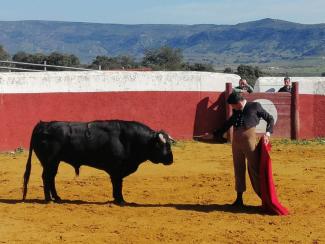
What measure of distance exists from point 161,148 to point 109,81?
298 inches

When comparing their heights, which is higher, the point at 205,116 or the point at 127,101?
the point at 127,101

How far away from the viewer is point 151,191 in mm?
9867

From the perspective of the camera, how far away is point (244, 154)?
829 cm

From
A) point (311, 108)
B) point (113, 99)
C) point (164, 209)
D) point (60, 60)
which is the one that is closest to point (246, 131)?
point (164, 209)

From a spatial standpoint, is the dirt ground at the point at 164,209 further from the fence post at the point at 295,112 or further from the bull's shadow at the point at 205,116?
the bull's shadow at the point at 205,116

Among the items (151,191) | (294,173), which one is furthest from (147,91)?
(151,191)

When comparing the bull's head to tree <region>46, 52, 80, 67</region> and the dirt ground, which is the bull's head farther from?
tree <region>46, 52, 80, 67</region>

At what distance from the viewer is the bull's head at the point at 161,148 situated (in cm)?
899

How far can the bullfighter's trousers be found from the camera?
8.16 meters

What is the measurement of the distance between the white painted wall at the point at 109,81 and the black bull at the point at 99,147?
20.8ft

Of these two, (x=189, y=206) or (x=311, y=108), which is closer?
(x=189, y=206)

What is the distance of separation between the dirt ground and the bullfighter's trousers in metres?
0.37

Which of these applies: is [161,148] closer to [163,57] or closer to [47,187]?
[47,187]

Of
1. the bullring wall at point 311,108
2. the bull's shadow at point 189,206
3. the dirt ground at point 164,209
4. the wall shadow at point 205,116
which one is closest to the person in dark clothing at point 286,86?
the bullring wall at point 311,108
